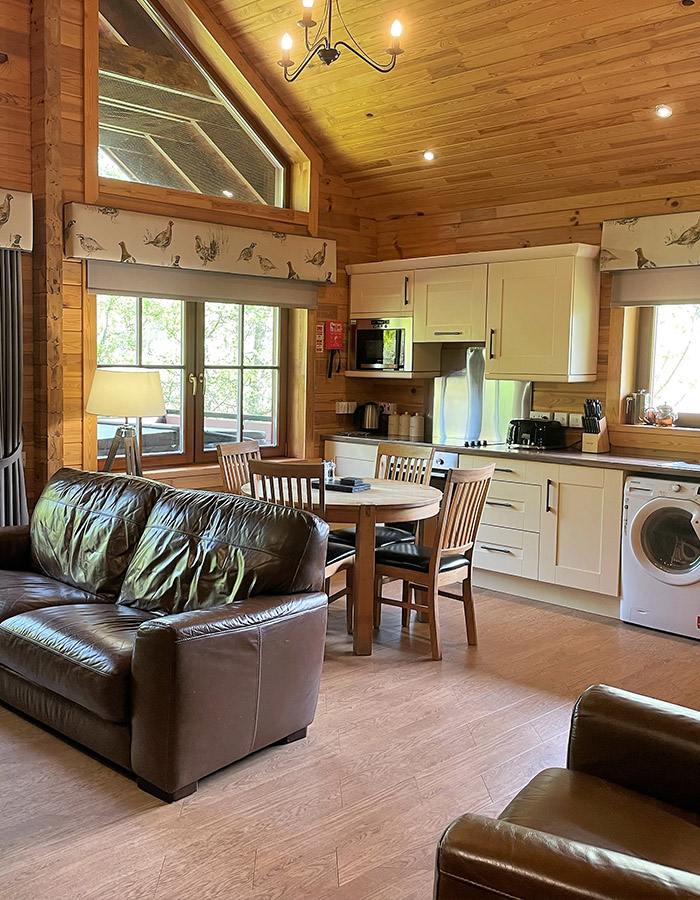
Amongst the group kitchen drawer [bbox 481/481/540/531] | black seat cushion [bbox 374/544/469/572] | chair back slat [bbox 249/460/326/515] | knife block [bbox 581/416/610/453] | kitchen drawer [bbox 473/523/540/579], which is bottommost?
kitchen drawer [bbox 473/523/540/579]

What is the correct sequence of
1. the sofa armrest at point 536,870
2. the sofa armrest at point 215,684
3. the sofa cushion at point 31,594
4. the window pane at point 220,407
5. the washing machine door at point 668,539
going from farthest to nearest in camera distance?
the window pane at point 220,407 → the washing machine door at point 668,539 → the sofa cushion at point 31,594 → the sofa armrest at point 215,684 → the sofa armrest at point 536,870

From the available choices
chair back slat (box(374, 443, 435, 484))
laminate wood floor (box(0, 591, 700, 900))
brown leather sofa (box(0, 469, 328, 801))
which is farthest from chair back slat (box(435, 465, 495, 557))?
brown leather sofa (box(0, 469, 328, 801))

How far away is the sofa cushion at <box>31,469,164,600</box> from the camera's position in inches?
154

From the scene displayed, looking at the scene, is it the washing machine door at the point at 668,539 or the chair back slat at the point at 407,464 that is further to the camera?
the chair back slat at the point at 407,464

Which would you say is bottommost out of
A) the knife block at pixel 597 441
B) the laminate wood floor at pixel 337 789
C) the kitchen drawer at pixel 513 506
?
the laminate wood floor at pixel 337 789

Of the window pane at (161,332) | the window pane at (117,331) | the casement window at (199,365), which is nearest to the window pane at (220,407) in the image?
the casement window at (199,365)

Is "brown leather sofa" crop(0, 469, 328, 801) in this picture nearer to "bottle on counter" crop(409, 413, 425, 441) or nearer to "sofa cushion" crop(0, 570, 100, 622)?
"sofa cushion" crop(0, 570, 100, 622)

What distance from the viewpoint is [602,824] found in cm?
199

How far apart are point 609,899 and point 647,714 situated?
76 centimetres

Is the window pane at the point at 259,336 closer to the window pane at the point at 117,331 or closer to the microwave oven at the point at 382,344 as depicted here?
the microwave oven at the point at 382,344

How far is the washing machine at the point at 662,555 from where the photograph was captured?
15.6 ft

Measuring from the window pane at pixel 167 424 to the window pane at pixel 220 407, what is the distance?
0.22 m

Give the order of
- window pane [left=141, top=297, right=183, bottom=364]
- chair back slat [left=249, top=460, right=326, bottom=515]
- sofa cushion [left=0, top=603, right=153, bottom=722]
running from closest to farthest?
sofa cushion [left=0, top=603, right=153, bottom=722], chair back slat [left=249, top=460, right=326, bottom=515], window pane [left=141, top=297, right=183, bottom=364]

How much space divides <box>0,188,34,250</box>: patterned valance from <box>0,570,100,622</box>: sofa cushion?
1.90 metres
